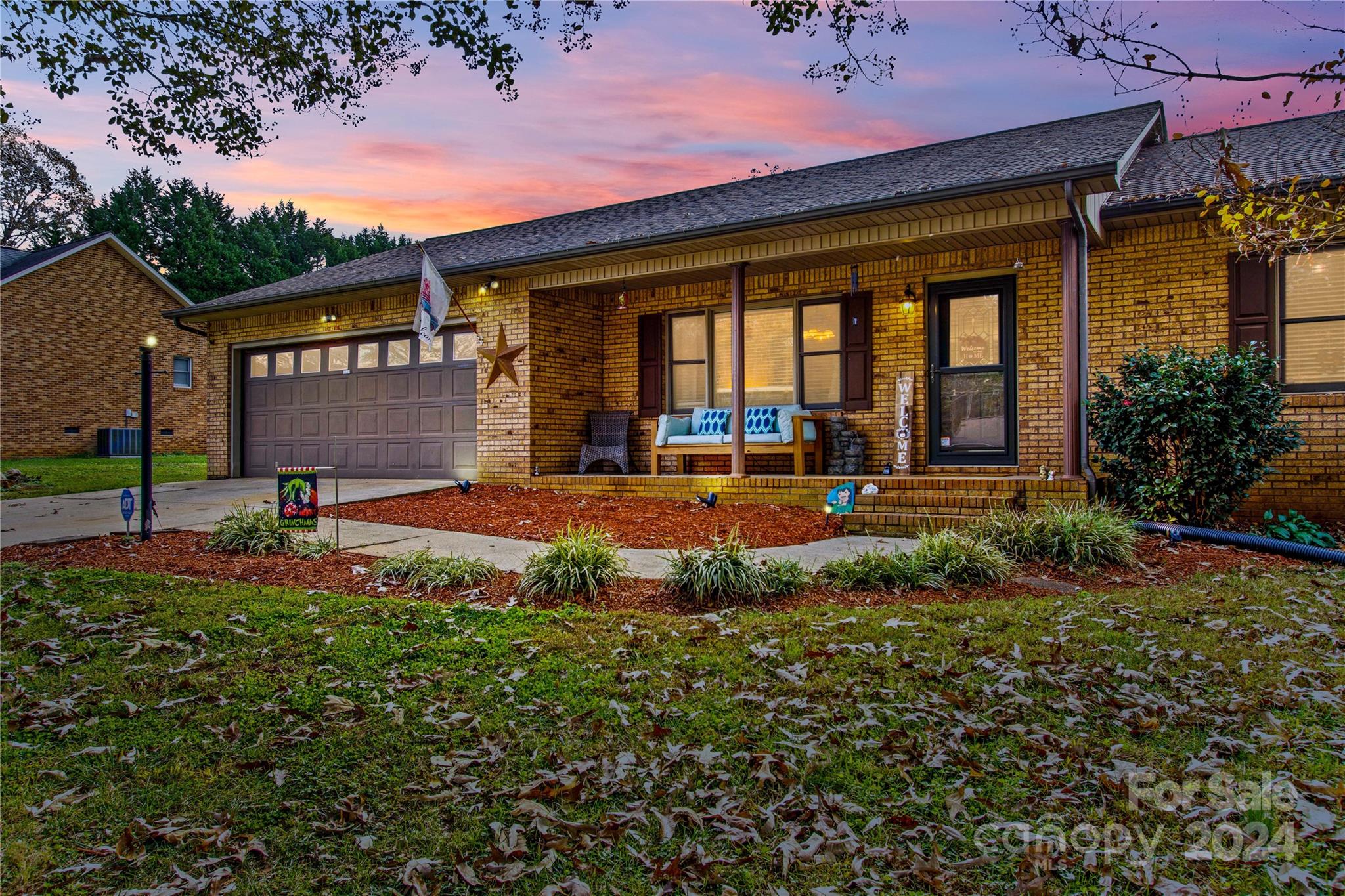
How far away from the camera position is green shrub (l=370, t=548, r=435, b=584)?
18.1 ft

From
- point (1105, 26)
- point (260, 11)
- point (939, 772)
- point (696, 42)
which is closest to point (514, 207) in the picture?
point (696, 42)

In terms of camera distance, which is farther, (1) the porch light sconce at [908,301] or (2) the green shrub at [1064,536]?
(1) the porch light sconce at [908,301]

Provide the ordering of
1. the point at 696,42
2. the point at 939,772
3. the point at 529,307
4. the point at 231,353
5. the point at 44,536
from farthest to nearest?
the point at 231,353 → the point at 529,307 → the point at 696,42 → the point at 44,536 → the point at 939,772

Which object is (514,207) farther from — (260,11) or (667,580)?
(667,580)

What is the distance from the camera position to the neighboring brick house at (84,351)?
65.2 ft

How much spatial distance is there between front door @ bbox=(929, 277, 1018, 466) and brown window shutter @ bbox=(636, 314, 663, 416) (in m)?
3.88

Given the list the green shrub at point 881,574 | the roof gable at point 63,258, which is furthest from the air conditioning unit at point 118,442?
the green shrub at point 881,574

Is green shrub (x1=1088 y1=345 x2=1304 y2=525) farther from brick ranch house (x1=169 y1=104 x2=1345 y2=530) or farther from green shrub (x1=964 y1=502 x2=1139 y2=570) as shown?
green shrub (x1=964 y1=502 x2=1139 y2=570)

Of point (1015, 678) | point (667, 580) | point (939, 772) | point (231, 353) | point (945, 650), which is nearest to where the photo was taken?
point (939, 772)

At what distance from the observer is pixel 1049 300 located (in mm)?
8891

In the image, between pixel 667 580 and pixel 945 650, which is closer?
pixel 945 650

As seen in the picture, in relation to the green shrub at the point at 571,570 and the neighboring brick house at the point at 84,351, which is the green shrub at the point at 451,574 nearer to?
the green shrub at the point at 571,570

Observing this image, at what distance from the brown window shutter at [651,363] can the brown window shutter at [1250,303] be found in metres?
6.91

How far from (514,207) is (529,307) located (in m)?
6.21
